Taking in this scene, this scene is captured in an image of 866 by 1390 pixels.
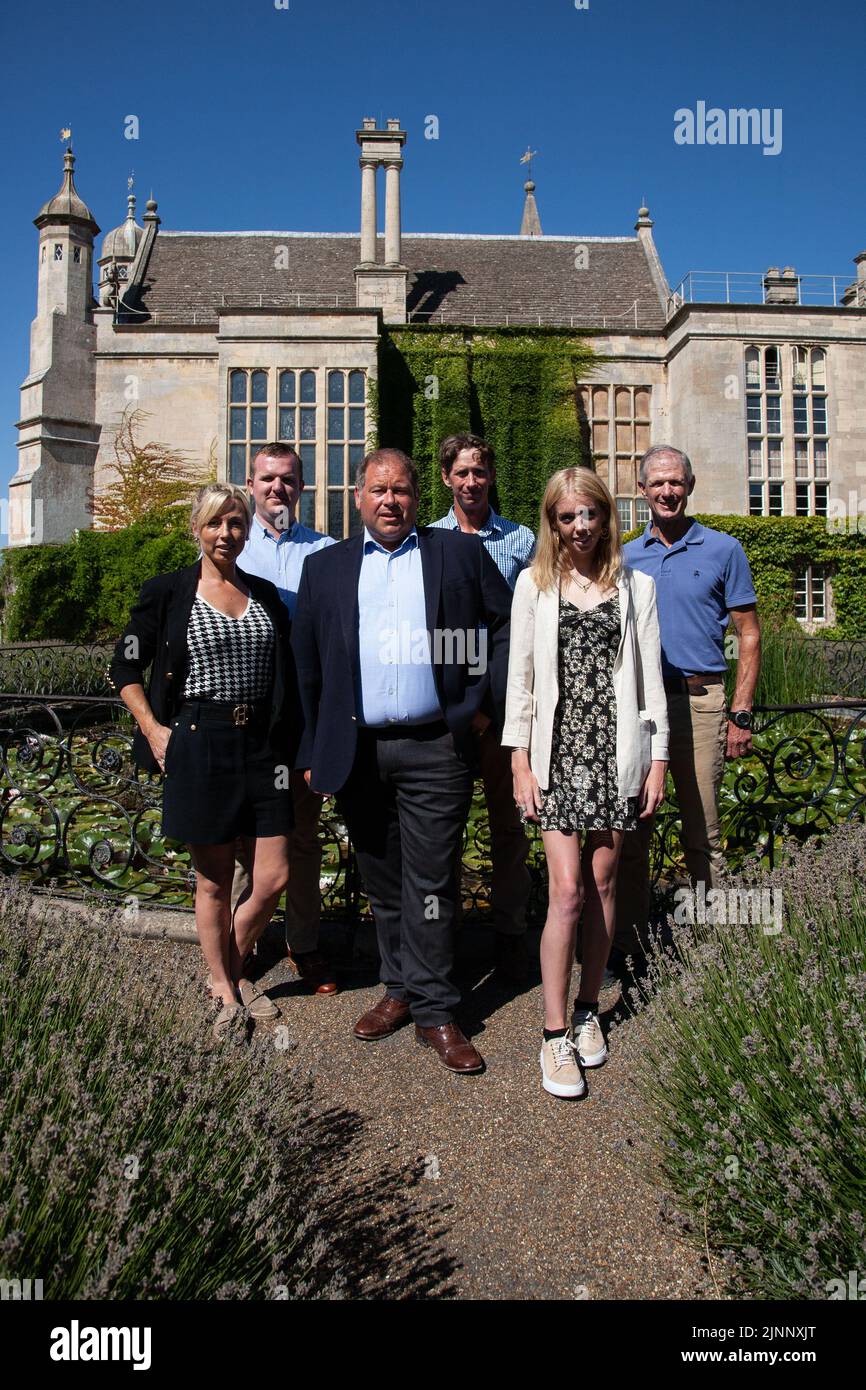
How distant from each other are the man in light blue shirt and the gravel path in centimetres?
28

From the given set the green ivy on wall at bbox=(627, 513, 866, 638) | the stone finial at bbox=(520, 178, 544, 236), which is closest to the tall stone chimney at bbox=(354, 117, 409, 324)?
the green ivy on wall at bbox=(627, 513, 866, 638)

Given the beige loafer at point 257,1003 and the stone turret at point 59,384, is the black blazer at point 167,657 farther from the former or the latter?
the stone turret at point 59,384

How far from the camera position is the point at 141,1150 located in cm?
188

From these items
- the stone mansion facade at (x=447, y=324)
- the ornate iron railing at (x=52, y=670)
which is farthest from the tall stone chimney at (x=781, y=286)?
the ornate iron railing at (x=52, y=670)

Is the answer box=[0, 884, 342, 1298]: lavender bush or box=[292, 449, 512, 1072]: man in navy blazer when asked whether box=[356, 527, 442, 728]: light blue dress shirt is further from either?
box=[0, 884, 342, 1298]: lavender bush

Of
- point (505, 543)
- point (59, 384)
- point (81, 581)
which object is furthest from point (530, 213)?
point (505, 543)

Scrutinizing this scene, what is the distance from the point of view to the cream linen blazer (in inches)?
124

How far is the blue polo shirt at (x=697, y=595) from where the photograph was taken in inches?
150

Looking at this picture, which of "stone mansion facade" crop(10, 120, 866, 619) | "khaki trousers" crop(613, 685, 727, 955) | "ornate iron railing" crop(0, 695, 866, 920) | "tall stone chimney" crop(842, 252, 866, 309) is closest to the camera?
"khaki trousers" crop(613, 685, 727, 955)

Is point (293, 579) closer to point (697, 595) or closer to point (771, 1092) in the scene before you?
point (697, 595)

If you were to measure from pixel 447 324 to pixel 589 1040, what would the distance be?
22.9 meters
